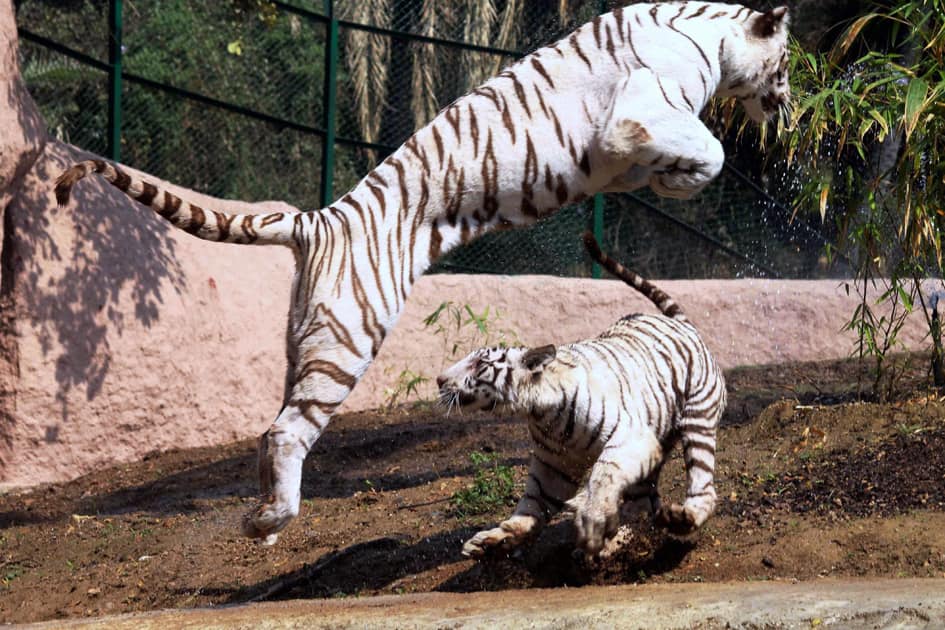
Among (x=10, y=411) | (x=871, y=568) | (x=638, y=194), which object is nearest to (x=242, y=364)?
(x=10, y=411)

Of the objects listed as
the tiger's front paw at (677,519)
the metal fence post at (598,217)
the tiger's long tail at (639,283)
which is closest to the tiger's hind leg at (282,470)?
the tiger's front paw at (677,519)

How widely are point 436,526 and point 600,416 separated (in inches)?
54.5

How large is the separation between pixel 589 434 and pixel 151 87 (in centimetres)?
540

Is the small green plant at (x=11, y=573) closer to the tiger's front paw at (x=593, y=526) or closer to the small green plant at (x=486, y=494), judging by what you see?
the small green plant at (x=486, y=494)

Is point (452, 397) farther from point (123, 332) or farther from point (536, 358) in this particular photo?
point (123, 332)

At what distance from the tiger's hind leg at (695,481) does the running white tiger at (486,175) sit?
34.8 inches

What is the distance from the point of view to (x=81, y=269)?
23.0 ft

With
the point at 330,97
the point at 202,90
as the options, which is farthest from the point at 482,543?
the point at 202,90

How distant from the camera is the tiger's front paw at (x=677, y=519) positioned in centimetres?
424

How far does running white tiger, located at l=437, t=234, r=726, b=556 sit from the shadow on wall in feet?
11.6

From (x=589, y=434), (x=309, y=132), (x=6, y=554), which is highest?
(x=309, y=132)

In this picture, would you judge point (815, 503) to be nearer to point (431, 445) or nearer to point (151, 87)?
point (431, 445)

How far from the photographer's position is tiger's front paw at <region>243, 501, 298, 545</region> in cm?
393

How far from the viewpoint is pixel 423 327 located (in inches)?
337
